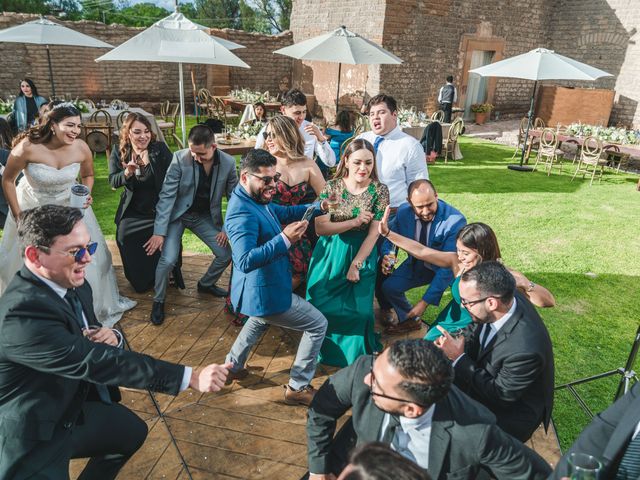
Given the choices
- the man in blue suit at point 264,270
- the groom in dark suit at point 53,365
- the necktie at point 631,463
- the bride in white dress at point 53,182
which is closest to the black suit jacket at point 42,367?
the groom in dark suit at point 53,365

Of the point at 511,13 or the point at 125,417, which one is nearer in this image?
the point at 125,417

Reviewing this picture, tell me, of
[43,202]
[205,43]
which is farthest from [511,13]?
[43,202]

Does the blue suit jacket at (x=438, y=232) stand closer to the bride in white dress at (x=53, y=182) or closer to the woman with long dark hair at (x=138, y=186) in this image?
the woman with long dark hair at (x=138, y=186)

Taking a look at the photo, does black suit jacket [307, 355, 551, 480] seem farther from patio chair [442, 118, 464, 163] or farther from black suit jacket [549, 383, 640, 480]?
patio chair [442, 118, 464, 163]

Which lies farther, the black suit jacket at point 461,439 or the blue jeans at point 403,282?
the blue jeans at point 403,282

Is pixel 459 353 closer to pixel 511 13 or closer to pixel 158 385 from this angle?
pixel 158 385

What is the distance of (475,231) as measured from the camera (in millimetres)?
3100

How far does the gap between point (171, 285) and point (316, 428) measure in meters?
3.13

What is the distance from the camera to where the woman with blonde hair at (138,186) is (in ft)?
14.2

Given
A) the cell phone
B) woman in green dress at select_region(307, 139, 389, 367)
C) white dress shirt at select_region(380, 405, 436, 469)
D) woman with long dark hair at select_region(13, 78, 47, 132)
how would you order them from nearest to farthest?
white dress shirt at select_region(380, 405, 436, 469)
the cell phone
woman in green dress at select_region(307, 139, 389, 367)
woman with long dark hair at select_region(13, 78, 47, 132)

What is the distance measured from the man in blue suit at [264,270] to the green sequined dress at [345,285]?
1.85 ft

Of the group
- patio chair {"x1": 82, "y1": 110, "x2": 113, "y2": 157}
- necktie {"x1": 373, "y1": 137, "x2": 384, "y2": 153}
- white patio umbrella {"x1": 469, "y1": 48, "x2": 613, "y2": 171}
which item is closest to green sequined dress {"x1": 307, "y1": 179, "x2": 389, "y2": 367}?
necktie {"x1": 373, "y1": 137, "x2": 384, "y2": 153}

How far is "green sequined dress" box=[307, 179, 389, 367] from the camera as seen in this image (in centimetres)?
376

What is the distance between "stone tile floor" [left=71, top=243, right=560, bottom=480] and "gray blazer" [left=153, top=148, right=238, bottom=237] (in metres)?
0.92
